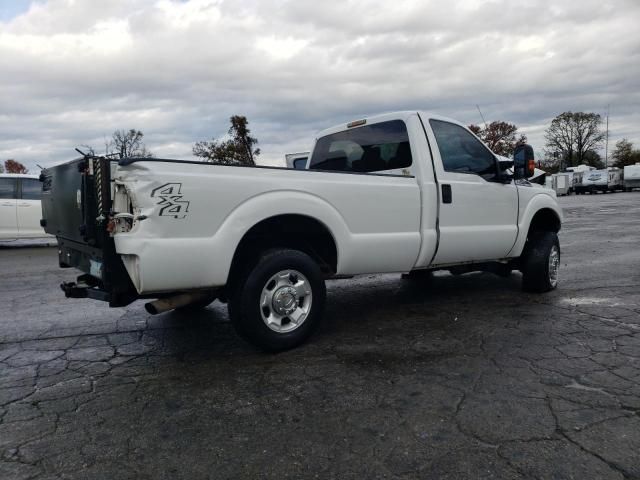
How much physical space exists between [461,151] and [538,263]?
1.70 metres

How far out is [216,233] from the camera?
3.62 metres

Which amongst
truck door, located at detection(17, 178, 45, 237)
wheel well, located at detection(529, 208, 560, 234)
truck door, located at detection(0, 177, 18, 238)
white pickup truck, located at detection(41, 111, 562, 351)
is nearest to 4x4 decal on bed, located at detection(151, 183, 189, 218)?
white pickup truck, located at detection(41, 111, 562, 351)

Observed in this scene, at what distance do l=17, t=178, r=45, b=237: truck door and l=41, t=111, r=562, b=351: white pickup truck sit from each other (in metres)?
8.76

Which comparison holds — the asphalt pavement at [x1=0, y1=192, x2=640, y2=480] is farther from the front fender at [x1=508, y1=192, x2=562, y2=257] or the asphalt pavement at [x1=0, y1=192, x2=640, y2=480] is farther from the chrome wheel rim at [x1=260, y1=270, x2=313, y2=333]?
the front fender at [x1=508, y1=192, x2=562, y2=257]

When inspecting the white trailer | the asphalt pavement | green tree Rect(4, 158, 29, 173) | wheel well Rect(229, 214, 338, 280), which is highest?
green tree Rect(4, 158, 29, 173)

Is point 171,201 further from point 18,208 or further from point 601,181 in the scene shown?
point 601,181

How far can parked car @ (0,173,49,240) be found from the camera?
12242 mm

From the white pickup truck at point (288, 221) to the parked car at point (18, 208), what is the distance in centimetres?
879

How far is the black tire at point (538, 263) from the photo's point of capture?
600cm

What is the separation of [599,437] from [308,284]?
87.0 inches

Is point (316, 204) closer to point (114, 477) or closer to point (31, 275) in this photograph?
point (114, 477)

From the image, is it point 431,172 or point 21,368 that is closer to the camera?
point 21,368

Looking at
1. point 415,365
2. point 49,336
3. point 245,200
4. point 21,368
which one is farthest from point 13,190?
point 415,365

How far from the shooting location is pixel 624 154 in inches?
3054
